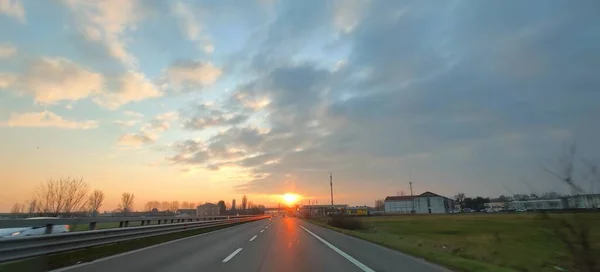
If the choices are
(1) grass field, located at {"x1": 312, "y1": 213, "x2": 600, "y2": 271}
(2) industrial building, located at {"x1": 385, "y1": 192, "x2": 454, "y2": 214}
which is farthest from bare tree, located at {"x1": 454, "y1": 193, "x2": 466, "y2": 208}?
(1) grass field, located at {"x1": 312, "y1": 213, "x2": 600, "y2": 271}

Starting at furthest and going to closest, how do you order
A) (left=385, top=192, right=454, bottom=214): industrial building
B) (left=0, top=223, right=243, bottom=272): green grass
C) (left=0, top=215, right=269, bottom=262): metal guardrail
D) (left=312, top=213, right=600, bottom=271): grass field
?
1. (left=385, top=192, right=454, bottom=214): industrial building
2. (left=312, top=213, right=600, bottom=271): grass field
3. (left=0, top=223, right=243, bottom=272): green grass
4. (left=0, top=215, right=269, bottom=262): metal guardrail

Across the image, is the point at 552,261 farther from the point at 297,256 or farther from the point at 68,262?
the point at 68,262

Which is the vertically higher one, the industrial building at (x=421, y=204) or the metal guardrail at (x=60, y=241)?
the industrial building at (x=421, y=204)

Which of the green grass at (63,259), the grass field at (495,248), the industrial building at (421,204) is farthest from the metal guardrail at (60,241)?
the industrial building at (421,204)

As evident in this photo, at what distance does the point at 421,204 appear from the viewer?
459ft

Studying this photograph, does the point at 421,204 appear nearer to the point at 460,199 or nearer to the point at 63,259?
the point at 460,199

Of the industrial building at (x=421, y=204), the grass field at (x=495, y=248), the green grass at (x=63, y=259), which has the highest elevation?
the industrial building at (x=421, y=204)

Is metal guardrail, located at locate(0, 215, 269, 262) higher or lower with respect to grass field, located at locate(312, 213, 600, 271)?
higher

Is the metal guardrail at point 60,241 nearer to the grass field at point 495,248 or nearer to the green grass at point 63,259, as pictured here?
the green grass at point 63,259

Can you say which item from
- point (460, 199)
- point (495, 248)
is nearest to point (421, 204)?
point (460, 199)

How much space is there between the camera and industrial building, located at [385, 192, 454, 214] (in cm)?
13562

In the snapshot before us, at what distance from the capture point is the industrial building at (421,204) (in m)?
136

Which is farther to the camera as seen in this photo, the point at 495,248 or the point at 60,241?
the point at 495,248

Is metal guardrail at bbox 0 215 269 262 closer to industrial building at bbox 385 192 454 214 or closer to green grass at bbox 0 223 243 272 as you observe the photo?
green grass at bbox 0 223 243 272
